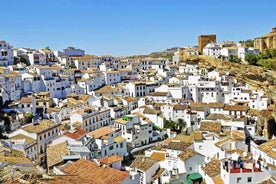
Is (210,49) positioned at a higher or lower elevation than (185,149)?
higher

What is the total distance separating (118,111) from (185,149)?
14.9 m

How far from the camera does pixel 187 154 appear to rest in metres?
26.6

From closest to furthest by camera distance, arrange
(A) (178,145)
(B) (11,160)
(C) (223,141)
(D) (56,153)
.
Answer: (B) (11,160) < (D) (56,153) < (C) (223,141) < (A) (178,145)

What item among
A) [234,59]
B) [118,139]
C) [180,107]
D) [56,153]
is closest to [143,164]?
[118,139]

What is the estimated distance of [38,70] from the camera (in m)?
48.0

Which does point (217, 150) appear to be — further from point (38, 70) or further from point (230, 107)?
point (38, 70)

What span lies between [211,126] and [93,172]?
18278 mm

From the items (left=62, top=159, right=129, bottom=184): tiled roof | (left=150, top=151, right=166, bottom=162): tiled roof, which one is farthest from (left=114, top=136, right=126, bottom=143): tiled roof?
(left=62, top=159, right=129, bottom=184): tiled roof

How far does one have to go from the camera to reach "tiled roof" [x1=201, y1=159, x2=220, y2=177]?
73.9 ft

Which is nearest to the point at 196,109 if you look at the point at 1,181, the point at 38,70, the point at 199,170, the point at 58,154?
the point at 199,170

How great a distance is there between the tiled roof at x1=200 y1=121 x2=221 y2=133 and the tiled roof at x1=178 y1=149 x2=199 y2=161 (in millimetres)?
7216

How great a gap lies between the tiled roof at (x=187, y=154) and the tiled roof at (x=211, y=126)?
284 inches

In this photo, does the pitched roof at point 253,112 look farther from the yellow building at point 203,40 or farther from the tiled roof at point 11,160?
the yellow building at point 203,40

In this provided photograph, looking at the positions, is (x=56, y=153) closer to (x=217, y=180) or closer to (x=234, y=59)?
(x=217, y=180)
